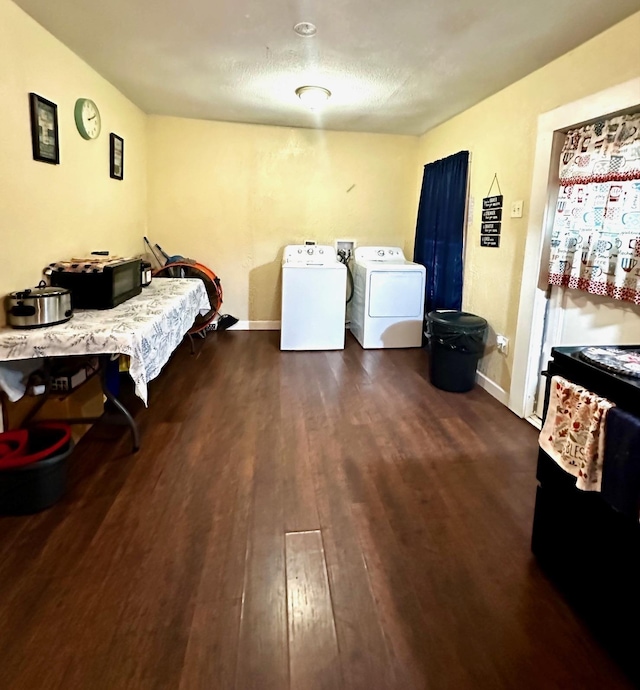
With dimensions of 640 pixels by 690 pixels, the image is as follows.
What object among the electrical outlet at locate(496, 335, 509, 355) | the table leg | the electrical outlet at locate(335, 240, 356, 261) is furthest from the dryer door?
the table leg

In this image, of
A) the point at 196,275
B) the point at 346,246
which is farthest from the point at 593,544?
the point at 346,246

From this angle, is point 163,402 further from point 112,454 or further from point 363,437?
point 363,437

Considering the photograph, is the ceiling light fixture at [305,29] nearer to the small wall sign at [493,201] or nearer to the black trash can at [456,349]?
the small wall sign at [493,201]

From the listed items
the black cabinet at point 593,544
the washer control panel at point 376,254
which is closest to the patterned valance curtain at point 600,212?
the black cabinet at point 593,544

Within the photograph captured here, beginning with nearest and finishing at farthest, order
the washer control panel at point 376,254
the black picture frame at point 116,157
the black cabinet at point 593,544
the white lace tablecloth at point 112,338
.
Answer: the black cabinet at point 593,544 < the white lace tablecloth at point 112,338 < the black picture frame at point 116,157 < the washer control panel at point 376,254

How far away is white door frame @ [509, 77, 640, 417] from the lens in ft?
8.71

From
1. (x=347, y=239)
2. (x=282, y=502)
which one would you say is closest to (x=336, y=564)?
(x=282, y=502)

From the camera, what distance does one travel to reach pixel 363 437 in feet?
9.06

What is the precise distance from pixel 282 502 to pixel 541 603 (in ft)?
3.57

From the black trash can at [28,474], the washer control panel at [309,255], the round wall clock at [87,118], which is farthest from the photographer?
the washer control panel at [309,255]

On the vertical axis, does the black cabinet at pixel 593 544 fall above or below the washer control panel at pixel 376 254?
below

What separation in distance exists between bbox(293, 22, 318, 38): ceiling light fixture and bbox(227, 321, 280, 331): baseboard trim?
324 centimetres

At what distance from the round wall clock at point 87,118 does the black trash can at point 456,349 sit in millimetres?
2809

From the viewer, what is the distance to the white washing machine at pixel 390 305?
14.8ft
